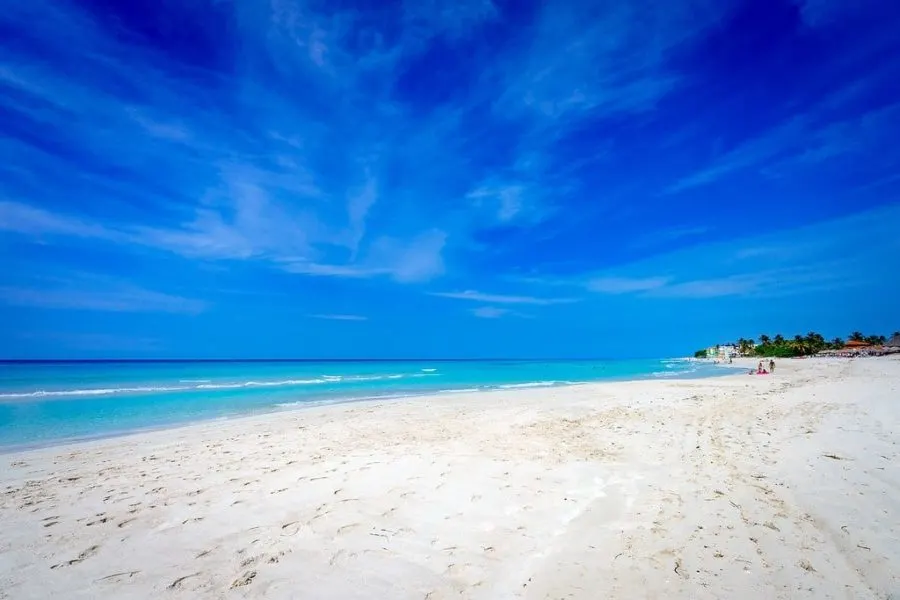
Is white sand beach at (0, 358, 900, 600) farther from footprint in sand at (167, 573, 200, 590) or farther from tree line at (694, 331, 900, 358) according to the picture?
tree line at (694, 331, 900, 358)

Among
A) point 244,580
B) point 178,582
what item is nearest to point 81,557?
point 178,582

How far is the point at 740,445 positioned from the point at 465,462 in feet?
19.4

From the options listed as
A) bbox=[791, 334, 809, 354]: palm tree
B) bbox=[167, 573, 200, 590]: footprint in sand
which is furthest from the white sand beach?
bbox=[791, 334, 809, 354]: palm tree

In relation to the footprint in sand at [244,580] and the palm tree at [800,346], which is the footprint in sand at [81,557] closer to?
the footprint in sand at [244,580]

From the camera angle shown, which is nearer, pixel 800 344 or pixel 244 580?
pixel 244 580

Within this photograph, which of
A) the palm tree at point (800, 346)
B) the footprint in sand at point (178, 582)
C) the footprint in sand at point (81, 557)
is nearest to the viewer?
the footprint in sand at point (178, 582)

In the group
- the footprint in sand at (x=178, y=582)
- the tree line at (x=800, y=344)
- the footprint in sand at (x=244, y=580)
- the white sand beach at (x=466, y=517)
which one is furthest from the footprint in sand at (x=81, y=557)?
the tree line at (x=800, y=344)

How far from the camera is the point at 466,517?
529cm

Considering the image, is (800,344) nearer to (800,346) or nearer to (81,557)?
(800,346)

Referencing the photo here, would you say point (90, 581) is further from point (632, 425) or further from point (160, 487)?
point (632, 425)

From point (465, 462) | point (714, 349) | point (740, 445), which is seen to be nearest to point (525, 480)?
point (465, 462)

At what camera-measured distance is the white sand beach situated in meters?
3.87

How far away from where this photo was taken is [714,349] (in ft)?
410

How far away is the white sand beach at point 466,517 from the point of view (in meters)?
3.87
